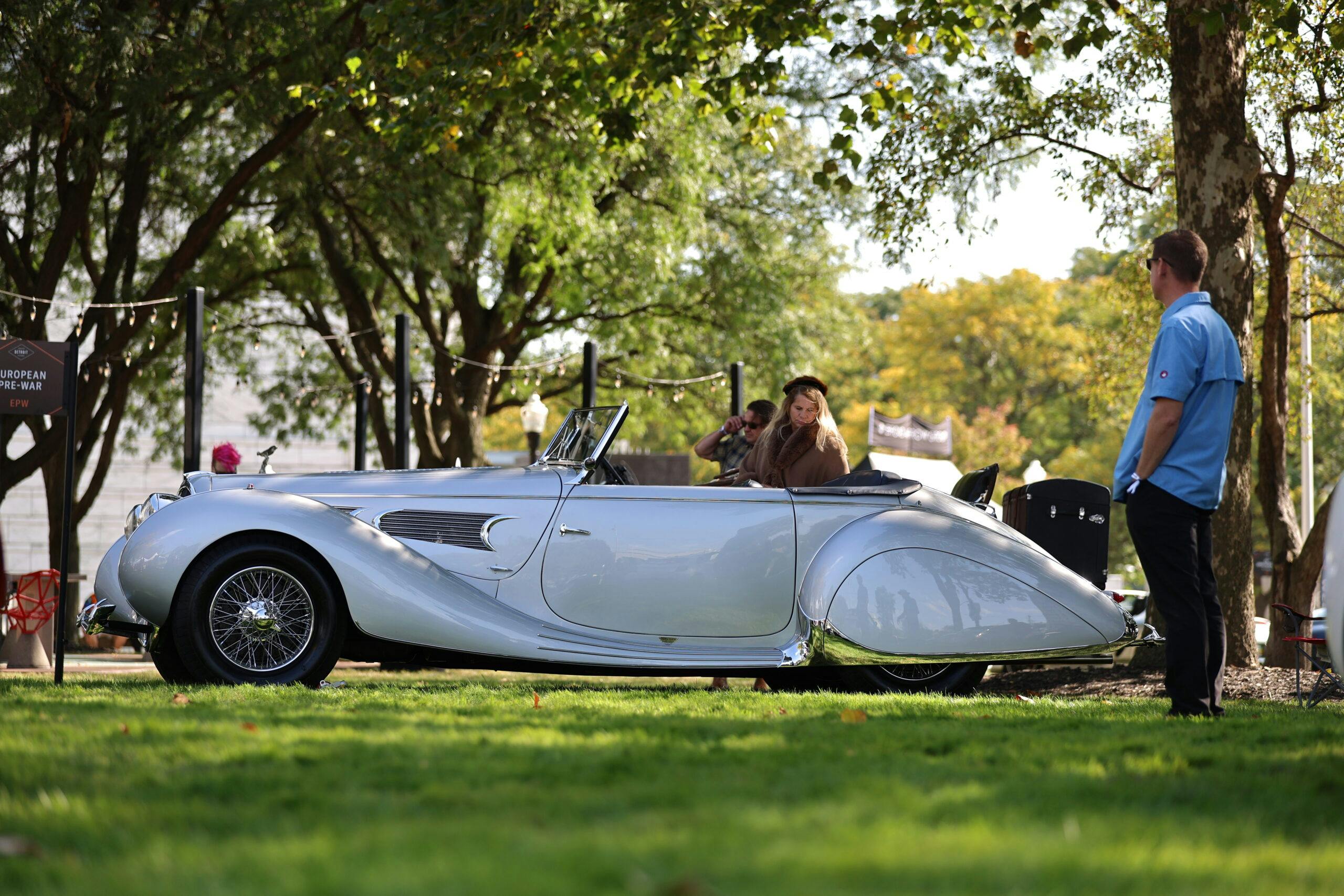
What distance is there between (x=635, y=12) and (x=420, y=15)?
72.0 inches

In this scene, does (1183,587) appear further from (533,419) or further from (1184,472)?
(533,419)

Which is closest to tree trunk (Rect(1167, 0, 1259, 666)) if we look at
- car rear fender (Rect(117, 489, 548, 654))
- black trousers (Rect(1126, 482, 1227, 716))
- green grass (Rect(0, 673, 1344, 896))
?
black trousers (Rect(1126, 482, 1227, 716))

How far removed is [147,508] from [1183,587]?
558cm

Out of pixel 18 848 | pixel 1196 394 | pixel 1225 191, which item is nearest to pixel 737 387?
pixel 1225 191

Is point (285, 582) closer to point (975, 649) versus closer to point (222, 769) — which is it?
point (222, 769)

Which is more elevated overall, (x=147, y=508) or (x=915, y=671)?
(x=147, y=508)

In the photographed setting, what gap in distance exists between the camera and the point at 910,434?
90.1 ft

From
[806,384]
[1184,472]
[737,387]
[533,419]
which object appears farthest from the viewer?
[533,419]

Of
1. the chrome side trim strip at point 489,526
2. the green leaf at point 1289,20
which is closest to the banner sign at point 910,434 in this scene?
the green leaf at point 1289,20

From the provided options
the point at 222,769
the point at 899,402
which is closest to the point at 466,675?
the point at 222,769

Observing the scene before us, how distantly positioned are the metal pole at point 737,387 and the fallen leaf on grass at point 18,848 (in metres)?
12.0

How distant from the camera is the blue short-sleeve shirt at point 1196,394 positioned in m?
5.58

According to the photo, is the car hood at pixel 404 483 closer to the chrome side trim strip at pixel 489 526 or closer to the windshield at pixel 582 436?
the chrome side trim strip at pixel 489 526

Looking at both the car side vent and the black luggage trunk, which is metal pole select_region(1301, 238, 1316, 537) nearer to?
the black luggage trunk
